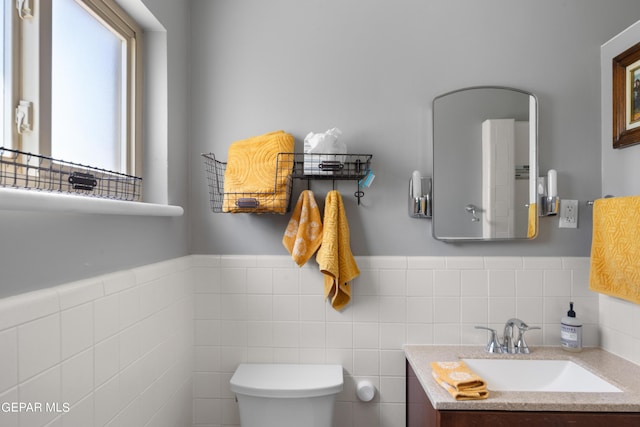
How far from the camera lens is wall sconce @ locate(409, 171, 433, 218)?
1.64 meters

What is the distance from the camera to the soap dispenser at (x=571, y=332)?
1552mm

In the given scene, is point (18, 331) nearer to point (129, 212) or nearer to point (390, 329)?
point (129, 212)

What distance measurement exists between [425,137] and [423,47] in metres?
0.39

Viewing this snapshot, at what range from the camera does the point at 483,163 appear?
1.65m

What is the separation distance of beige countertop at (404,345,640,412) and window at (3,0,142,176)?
130 cm

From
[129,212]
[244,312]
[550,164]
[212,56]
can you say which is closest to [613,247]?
[550,164]

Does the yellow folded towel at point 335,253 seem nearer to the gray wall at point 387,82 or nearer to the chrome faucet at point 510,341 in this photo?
the gray wall at point 387,82

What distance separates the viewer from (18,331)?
0.78 m

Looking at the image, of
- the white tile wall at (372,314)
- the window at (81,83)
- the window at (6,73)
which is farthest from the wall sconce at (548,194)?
the window at (6,73)

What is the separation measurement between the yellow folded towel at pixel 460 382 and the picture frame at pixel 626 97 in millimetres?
1052

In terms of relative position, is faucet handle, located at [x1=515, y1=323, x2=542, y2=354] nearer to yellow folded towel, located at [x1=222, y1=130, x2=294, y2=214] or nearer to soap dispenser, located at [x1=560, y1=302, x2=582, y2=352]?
soap dispenser, located at [x1=560, y1=302, x2=582, y2=352]

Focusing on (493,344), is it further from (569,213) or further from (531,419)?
(569,213)

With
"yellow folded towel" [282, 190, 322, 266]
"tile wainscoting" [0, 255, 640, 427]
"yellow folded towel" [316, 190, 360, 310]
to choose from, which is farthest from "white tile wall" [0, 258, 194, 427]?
"yellow folded towel" [316, 190, 360, 310]

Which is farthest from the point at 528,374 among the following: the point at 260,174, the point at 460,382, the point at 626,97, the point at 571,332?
the point at 260,174
